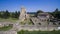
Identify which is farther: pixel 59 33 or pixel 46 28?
pixel 46 28

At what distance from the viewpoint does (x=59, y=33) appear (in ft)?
25.0

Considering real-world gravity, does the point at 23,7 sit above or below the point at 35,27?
above

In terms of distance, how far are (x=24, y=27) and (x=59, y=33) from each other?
2.29 metres

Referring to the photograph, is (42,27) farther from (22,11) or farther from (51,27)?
(22,11)

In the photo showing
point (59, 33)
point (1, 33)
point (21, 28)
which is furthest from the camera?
point (21, 28)

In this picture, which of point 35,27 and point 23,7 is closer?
point 35,27

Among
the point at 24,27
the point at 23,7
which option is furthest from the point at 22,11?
the point at 24,27

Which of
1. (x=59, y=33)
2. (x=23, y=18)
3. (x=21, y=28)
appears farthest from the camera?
(x=23, y=18)

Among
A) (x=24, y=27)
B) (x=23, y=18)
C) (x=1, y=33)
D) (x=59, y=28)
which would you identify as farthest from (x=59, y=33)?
Answer: (x=23, y=18)

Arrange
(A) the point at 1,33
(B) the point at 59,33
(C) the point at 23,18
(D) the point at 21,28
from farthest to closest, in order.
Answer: (C) the point at 23,18, (D) the point at 21,28, (B) the point at 59,33, (A) the point at 1,33

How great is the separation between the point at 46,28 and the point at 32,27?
31.1 inches

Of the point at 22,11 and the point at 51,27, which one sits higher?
the point at 22,11

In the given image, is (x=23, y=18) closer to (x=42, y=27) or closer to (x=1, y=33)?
(x=42, y=27)

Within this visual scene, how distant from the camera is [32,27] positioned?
9.12 meters
